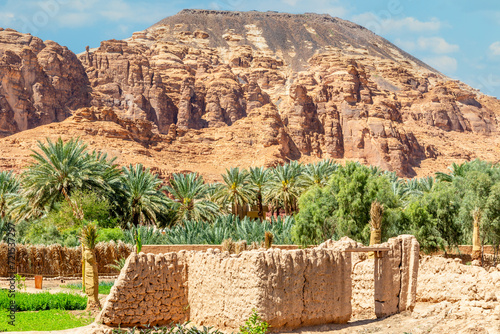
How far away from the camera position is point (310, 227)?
27812 mm

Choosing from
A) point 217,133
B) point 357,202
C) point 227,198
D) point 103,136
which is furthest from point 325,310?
point 217,133

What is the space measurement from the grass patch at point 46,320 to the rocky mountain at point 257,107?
5953 centimetres

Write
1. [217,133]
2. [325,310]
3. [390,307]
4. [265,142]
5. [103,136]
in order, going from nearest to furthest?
[325,310]
[390,307]
[103,136]
[265,142]
[217,133]

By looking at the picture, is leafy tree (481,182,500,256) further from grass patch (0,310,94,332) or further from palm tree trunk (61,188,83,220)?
palm tree trunk (61,188,83,220)

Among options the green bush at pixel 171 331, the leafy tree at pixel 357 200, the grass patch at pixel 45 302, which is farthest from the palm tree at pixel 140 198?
the green bush at pixel 171 331

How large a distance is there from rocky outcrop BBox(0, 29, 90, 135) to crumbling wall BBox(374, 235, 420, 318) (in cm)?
8966

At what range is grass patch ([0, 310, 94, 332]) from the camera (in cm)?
1291

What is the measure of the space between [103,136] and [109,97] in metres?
Result: 41.5

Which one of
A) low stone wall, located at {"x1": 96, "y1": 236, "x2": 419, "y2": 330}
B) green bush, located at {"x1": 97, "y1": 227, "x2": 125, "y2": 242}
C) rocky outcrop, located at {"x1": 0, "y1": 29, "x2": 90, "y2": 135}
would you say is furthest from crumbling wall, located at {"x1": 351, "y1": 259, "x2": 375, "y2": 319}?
rocky outcrop, located at {"x1": 0, "y1": 29, "x2": 90, "y2": 135}

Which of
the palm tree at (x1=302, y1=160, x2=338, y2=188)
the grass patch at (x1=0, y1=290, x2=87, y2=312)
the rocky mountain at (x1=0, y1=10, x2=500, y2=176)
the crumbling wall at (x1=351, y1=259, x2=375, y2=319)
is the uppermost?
the rocky mountain at (x1=0, y1=10, x2=500, y2=176)

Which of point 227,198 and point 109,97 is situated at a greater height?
point 109,97

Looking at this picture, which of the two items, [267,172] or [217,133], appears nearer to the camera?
[267,172]

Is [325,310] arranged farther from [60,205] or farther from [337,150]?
[337,150]

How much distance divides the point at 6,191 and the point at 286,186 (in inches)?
753
